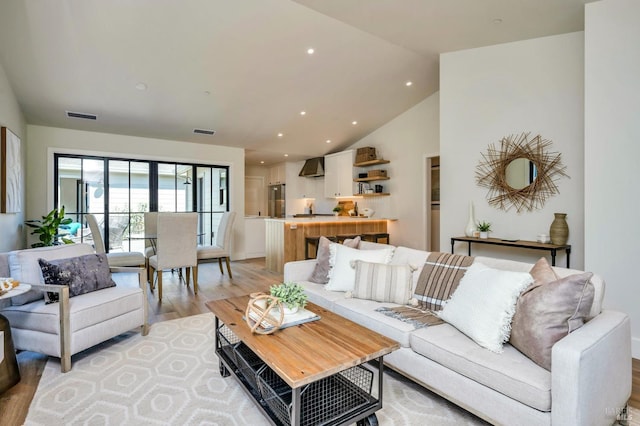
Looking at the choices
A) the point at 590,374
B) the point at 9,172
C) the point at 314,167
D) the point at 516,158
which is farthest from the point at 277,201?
the point at 590,374

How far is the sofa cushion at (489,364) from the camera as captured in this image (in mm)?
1451

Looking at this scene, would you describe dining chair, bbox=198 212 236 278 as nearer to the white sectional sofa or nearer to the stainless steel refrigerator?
the white sectional sofa

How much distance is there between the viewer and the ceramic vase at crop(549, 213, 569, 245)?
11.2 feet

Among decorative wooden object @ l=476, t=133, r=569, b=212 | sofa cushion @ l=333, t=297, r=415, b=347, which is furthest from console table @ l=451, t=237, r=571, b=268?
sofa cushion @ l=333, t=297, r=415, b=347

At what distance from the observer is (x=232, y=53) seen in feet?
13.1

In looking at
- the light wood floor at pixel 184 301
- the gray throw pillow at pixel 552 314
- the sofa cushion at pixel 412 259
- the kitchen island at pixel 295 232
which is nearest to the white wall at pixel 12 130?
the light wood floor at pixel 184 301

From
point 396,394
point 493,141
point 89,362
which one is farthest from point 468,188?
point 89,362

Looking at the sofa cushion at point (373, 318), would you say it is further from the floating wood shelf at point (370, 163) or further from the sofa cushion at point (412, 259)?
the floating wood shelf at point (370, 163)

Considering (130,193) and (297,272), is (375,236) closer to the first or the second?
(297,272)

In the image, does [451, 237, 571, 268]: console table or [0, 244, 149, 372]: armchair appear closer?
[0, 244, 149, 372]: armchair

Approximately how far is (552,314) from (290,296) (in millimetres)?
1400

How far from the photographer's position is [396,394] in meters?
2.06

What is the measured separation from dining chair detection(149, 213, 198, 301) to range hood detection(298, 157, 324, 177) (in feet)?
13.9

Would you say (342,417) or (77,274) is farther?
(77,274)
